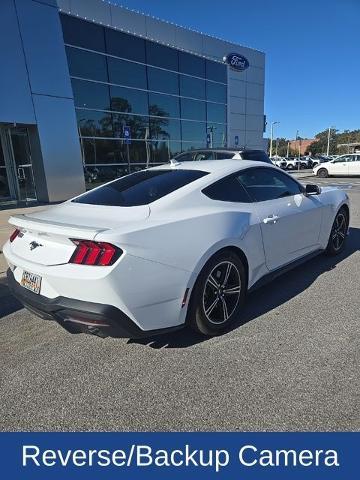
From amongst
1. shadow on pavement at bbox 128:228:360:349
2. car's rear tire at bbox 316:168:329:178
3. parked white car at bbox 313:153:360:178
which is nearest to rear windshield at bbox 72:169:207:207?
shadow on pavement at bbox 128:228:360:349

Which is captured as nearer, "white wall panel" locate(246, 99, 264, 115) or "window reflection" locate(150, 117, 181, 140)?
"window reflection" locate(150, 117, 181, 140)

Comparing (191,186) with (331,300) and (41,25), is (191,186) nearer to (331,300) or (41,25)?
(331,300)

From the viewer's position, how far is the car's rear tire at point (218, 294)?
2.95 metres

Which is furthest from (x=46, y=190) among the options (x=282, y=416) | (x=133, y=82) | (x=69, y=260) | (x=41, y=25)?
(x=282, y=416)

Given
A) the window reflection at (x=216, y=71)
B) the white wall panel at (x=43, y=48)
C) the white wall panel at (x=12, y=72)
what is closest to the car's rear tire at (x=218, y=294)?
the white wall panel at (x=12, y=72)

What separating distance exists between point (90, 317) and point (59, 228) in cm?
69

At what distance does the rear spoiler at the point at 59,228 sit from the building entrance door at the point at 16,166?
11.4 m

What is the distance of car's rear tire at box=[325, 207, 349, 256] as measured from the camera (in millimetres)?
5204

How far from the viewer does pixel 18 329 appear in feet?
11.6

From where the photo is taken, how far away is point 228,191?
3480 millimetres

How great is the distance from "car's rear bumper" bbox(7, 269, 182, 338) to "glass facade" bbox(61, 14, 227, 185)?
10.1m

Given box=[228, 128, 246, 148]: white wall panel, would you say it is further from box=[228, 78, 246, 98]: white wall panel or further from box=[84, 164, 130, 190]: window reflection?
box=[84, 164, 130, 190]: window reflection

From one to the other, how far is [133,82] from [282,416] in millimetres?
17611

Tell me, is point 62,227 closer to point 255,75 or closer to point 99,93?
point 99,93
